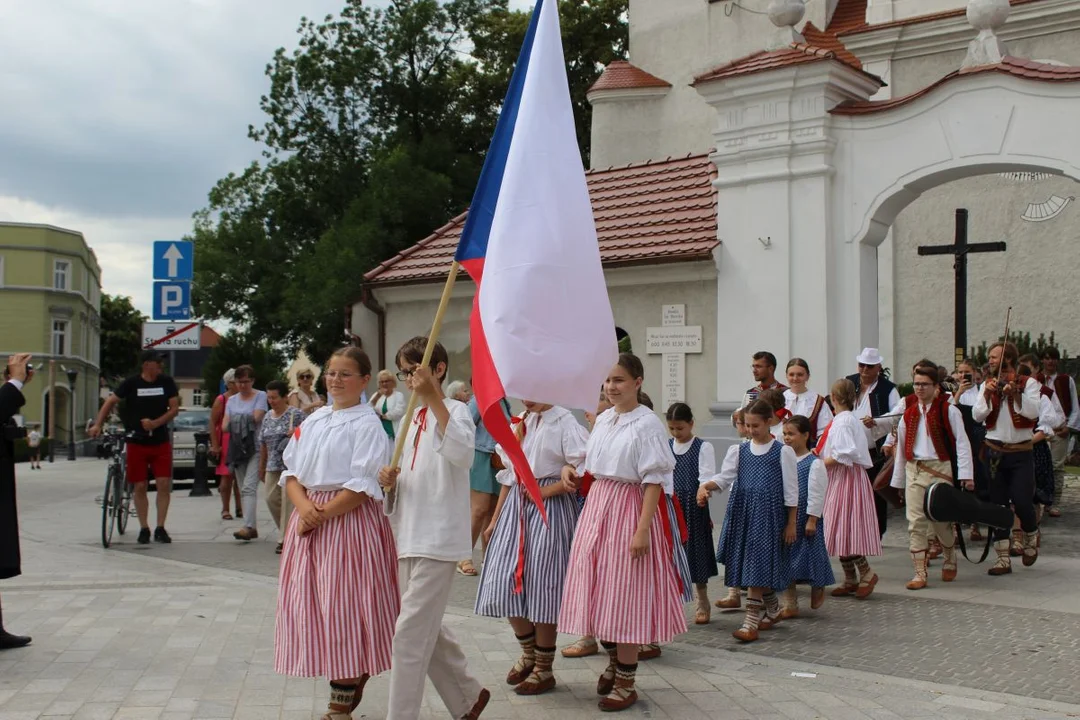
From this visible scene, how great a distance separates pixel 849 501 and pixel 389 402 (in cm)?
456

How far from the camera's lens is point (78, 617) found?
7.75 metres

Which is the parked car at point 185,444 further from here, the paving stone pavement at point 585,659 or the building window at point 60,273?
Result: the building window at point 60,273

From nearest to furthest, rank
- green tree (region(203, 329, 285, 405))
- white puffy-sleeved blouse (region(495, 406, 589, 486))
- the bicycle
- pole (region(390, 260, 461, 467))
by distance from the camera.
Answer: pole (region(390, 260, 461, 467))
white puffy-sleeved blouse (region(495, 406, 589, 486))
the bicycle
green tree (region(203, 329, 285, 405))

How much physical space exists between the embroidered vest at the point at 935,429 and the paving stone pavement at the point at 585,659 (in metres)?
1.10

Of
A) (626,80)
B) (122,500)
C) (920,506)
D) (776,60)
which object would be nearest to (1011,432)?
(920,506)

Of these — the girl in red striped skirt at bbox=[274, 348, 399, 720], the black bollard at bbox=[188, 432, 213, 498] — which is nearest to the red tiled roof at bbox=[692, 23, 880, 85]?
the girl in red striped skirt at bbox=[274, 348, 399, 720]

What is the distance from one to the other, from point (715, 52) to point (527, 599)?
20.6 m

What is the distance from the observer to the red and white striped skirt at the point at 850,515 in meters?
8.70

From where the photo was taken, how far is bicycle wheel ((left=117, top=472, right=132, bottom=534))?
1165 centimetres

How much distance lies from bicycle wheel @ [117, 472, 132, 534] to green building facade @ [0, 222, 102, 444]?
5936 centimetres

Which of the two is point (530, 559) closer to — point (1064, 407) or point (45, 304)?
point (1064, 407)

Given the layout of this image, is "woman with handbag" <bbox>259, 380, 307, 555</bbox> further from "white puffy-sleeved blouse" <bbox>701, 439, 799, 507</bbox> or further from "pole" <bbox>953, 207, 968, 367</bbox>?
"pole" <bbox>953, 207, 968, 367</bbox>

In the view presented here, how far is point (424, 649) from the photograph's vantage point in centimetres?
493

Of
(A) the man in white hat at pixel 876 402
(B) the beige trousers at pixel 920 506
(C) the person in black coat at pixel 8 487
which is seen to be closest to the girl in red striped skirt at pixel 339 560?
(C) the person in black coat at pixel 8 487
